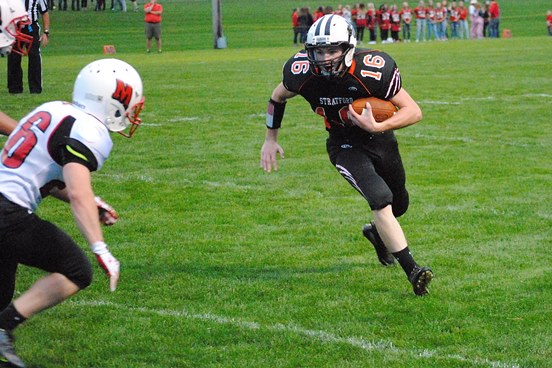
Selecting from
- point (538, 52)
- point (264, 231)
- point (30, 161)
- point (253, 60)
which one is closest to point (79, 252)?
point (30, 161)

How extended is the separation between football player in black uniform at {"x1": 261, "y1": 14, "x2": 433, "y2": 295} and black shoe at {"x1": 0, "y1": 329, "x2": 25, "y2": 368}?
92.0 inches

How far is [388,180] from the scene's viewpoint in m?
6.52

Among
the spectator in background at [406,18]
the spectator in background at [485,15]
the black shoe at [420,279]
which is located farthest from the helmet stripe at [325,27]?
the spectator in background at [485,15]

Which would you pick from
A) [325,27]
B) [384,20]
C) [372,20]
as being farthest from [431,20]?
[325,27]

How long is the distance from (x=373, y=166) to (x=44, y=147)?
2470 mm

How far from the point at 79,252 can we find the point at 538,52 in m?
23.6

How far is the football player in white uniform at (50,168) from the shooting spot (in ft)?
14.8

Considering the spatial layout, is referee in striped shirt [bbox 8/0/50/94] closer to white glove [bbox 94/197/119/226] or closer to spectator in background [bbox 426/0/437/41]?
white glove [bbox 94/197/119/226]

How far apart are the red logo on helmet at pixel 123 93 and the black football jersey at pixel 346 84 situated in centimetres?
182

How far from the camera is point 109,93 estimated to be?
15.2ft

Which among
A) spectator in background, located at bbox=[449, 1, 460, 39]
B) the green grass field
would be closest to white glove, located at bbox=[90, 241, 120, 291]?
the green grass field

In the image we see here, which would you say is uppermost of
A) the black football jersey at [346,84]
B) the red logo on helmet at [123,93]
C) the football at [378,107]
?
the red logo on helmet at [123,93]

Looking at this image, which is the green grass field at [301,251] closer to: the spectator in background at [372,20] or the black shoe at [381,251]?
the black shoe at [381,251]

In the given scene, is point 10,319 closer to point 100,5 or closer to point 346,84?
point 346,84
